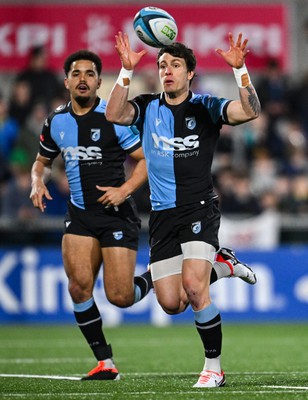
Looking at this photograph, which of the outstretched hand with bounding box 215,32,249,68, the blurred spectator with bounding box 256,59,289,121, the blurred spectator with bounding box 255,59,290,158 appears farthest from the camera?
the blurred spectator with bounding box 256,59,289,121

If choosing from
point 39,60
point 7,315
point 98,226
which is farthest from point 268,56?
point 98,226

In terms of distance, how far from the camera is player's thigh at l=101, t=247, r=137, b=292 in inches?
348

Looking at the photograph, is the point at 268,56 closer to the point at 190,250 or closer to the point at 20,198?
the point at 20,198

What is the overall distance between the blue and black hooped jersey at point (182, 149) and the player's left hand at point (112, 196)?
22.7 inches

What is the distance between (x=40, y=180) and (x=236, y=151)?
9181 millimetres

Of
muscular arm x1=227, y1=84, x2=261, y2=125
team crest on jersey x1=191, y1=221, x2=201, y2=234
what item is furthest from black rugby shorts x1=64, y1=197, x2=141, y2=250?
muscular arm x1=227, y1=84, x2=261, y2=125

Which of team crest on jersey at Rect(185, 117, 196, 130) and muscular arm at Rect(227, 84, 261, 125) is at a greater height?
muscular arm at Rect(227, 84, 261, 125)

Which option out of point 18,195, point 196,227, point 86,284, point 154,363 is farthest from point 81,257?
point 18,195

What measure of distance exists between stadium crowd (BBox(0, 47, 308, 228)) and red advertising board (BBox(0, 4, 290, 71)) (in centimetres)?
42

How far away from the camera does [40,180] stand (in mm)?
9023

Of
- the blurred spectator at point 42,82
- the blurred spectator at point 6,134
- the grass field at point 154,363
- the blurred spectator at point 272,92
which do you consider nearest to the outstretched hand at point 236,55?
the grass field at point 154,363

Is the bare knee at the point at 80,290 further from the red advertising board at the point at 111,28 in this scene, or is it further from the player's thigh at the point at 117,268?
the red advertising board at the point at 111,28

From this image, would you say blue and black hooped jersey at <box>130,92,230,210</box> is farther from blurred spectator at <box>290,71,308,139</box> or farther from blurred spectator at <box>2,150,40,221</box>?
blurred spectator at <box>290,71,308,139</box>

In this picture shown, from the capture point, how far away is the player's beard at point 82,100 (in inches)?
352
